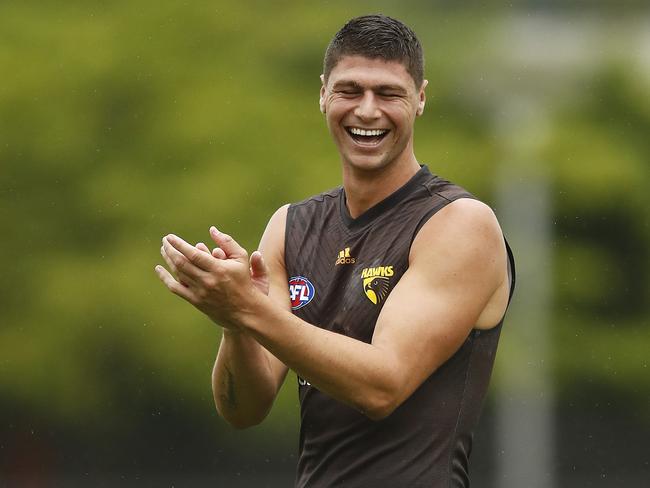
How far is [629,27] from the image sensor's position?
15117 millimetres

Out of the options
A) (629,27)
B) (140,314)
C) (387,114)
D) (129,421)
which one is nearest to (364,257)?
(387,114)

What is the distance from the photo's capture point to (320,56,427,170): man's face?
4168 millimetres

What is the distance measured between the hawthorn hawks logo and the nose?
506mm

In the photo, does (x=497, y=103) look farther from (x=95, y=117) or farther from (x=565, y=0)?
(x=95, y=117)

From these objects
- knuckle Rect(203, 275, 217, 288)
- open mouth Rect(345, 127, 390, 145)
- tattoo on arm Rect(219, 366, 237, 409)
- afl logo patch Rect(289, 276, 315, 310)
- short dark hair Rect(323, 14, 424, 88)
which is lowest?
tattoo on arm Rect(219, 366, 237, 409)

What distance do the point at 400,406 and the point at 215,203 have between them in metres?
9.84

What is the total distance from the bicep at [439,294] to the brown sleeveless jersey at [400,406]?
61 millimetres

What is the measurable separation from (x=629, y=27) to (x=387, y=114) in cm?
1168

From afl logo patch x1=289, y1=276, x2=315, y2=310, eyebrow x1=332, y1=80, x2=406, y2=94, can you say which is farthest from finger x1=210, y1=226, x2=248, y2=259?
eyebrow x1=332, y1=80, x2=406, y2=94

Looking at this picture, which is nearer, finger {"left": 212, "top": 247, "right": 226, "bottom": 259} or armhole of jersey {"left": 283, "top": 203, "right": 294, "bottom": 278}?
finger {"left": 212, "top": 247, "right": 226, "bottom": 259}

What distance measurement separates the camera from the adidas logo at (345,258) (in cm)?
412

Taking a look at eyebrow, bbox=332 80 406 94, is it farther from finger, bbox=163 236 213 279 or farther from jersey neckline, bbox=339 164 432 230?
finger, bbox=163 236 213 279

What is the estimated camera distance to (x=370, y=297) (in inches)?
157

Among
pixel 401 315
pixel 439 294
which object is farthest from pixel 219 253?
pixel 439 294
